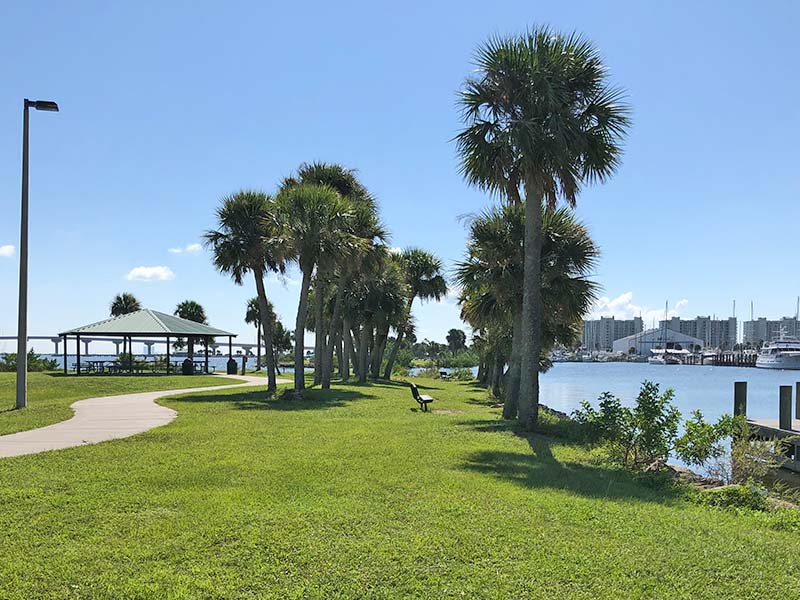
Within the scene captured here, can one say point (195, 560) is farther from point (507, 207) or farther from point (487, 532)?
point (507, 207)

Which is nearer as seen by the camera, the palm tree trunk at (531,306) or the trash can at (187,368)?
the palm tree trunk at (531,306)

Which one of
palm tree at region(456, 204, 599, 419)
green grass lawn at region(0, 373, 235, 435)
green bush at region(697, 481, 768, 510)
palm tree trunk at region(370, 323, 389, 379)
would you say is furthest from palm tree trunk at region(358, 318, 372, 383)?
green bush at region(697, 481, 768, 510)

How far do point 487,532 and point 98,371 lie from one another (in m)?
34.1

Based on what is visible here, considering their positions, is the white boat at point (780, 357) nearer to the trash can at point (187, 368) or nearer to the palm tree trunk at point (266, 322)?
the trash can at point (187, 368)

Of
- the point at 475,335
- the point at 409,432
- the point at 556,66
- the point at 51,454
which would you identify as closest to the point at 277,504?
the point at 51,454

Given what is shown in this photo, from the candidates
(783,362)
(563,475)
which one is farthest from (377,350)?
(783,362)

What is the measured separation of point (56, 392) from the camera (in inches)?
923

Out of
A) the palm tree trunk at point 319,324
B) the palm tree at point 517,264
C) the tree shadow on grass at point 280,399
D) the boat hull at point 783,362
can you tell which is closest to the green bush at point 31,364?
the palm tree trunk at point 319,324

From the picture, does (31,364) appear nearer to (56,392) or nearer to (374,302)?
(56,392)

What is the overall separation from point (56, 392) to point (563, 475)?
20.9m

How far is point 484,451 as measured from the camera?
34.4ft

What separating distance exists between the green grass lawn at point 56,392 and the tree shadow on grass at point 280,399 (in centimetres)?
379

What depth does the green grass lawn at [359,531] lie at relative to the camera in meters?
4.44

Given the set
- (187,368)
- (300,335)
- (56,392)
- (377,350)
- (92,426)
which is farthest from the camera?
(377,350)
